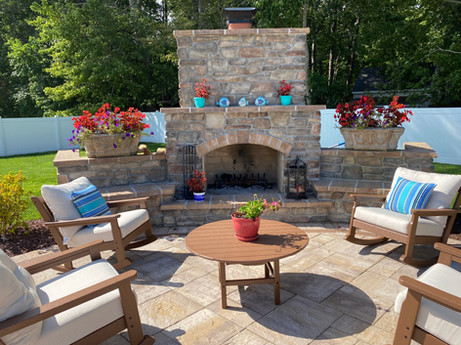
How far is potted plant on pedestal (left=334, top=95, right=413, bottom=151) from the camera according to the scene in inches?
197

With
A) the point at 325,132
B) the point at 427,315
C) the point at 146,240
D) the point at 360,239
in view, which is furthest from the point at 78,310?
the point at 325,132

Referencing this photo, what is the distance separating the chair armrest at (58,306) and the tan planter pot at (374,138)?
13.3ft

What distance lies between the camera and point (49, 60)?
15820mm

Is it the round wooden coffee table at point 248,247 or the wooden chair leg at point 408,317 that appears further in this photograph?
the round wooden coffee table at point 248,247

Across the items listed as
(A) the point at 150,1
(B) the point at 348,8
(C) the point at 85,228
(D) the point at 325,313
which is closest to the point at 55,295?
(C) the point at 85,228

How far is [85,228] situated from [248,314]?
1.94m

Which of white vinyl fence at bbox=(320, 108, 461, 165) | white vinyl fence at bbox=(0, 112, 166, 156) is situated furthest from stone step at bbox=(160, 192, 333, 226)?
white vinyl fence at bbox=(0, 112, 166, 156)

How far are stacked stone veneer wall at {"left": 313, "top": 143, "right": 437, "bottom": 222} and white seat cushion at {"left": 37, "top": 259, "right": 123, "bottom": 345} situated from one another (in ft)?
11.5

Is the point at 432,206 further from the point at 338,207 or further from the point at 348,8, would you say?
the point at 348,8

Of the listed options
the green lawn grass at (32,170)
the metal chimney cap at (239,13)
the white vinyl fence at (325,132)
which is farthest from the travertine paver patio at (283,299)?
the white vinyl fence at (325,132)

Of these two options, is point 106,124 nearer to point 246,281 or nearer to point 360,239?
point 246,281

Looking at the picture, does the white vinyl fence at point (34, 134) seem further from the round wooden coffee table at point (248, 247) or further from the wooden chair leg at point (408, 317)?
the wooden chair leg at point (408, 317)

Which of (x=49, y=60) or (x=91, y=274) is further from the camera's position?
(x=49, y=60)

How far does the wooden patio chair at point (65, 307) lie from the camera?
1.82 m
